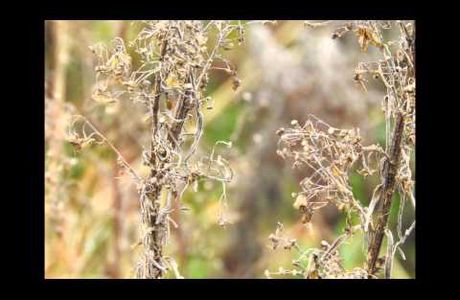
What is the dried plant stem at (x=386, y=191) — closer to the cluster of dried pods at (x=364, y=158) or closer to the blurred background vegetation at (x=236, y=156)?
the cluster of dried pods at (x=364, y=158)

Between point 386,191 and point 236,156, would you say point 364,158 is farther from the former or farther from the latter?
point 236,156

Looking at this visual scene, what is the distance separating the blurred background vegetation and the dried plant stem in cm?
135

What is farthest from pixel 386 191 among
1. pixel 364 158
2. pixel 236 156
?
pixel 236 156

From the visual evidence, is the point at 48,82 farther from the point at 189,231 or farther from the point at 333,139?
the point at 333,139

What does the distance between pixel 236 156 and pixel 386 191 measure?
1.74 metres

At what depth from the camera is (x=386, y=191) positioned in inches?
61.9

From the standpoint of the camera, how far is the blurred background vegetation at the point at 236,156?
2.99 m

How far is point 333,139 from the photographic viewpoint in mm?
1559

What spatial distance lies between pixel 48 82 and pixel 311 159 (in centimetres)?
146

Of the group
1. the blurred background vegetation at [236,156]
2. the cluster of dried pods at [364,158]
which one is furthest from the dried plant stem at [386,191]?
the blurred background vegetation at [236,156]

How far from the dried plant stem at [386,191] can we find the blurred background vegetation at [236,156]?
53.3 inches

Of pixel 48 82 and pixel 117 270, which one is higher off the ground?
pixel 48 82
